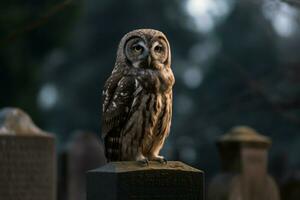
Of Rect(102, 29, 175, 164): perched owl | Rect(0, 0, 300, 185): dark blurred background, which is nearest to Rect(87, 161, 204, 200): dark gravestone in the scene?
Rect(102, 29, 175, 164): perched owl

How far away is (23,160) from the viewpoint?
468 inches

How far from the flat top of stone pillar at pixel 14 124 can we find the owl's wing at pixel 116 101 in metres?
3.63

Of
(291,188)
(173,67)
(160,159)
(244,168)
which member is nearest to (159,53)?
(160,159)

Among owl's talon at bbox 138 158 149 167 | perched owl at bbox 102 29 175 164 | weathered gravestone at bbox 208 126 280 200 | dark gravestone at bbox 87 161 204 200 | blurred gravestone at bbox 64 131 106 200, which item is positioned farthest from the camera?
blurred gravestone at bbox 64 131 106 200

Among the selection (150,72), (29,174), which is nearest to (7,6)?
(29,174)

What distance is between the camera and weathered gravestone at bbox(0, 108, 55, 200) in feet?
38.7

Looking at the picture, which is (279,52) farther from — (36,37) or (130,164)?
(130,164)

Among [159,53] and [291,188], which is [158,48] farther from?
[291,188]

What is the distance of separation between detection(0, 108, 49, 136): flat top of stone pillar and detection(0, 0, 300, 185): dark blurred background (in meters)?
16.4

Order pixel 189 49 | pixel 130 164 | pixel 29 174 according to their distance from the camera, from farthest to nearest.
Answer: pixel 189 49, pixel 29 174, pixel 130 164

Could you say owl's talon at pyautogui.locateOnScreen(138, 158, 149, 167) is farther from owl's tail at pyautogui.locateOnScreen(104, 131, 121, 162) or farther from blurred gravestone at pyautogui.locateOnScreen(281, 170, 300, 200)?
blurred gravestone at pyautogui.locateOnScreen(281, 170, 300, 200)

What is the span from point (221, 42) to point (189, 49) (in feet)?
7.84

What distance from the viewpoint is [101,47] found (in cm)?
4444

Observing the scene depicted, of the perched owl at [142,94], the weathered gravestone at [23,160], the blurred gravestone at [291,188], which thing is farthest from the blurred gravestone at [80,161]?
the perched owl at [142,94]
